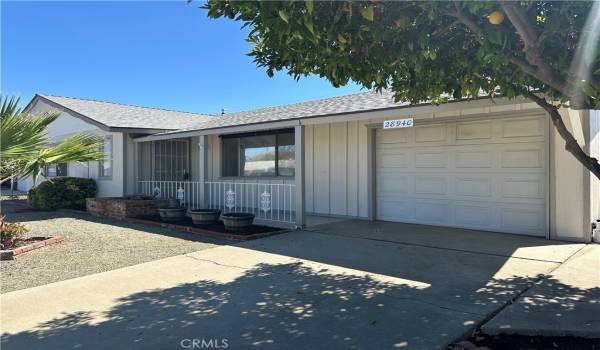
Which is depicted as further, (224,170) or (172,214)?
(224,170)

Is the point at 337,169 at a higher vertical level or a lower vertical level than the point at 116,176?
higher

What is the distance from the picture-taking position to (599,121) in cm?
762

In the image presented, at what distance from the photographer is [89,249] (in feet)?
24.5

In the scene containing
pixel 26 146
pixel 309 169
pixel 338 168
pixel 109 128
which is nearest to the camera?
pixel 26 146

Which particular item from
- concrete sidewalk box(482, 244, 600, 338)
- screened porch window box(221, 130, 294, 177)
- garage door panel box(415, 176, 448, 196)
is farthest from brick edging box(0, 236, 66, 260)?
garage door panel box(415, 176, 448, 196)

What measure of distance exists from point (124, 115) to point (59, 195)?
3.94 m

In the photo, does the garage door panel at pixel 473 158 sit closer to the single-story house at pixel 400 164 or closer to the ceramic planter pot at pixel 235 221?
the single-story house at pixel 400 164

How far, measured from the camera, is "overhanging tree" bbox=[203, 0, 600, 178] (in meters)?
3.06

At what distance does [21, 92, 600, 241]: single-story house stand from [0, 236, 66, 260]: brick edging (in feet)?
13.2

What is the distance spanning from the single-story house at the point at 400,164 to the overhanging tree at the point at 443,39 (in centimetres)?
187

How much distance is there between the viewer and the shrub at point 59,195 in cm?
1339

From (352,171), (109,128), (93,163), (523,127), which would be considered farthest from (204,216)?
(93,163)

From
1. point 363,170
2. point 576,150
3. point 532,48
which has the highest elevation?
point 532,48

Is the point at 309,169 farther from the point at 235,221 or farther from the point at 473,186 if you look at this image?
the point at 473,186
